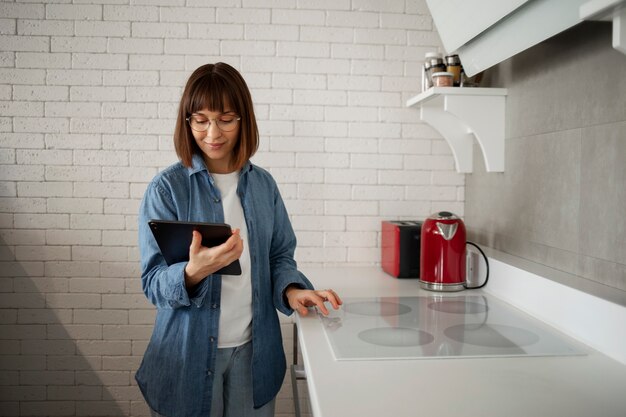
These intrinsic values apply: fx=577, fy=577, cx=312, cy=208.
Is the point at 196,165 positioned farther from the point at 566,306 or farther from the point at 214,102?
the point at 566,306

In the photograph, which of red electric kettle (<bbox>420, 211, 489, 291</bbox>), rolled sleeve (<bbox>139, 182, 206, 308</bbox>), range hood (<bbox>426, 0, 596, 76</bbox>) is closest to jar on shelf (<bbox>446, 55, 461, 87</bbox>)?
range hood (<bbox>426, 0, 596, 76</bbox>)

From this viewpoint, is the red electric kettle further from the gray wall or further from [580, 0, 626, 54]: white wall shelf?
[580, 0, 626, 54]: white wall shelf

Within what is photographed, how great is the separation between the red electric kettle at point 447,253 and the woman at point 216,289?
22.1 inches

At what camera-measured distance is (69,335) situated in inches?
105

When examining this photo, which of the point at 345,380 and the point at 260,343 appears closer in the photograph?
the point at 345,380

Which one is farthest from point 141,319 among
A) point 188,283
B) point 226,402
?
point 188,283

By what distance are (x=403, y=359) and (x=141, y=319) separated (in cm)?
174

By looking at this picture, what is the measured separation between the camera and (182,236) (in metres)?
1.39

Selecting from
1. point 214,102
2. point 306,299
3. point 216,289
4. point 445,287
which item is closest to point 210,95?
point 214,102

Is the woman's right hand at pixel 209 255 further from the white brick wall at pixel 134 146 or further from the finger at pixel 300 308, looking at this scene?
the white brick wall at pixel 134 146

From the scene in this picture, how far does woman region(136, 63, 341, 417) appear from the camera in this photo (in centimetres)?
153

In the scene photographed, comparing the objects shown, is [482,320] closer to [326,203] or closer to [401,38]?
[326,203]

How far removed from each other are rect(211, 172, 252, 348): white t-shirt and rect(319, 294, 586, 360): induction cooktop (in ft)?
0.72

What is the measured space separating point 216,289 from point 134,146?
130cm
